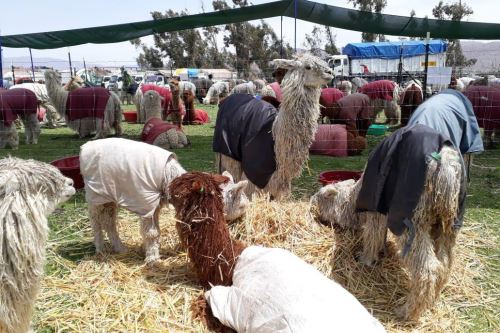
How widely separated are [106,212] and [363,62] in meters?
24.8

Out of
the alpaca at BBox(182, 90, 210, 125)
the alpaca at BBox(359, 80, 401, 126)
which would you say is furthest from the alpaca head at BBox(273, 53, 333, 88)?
the alpaca at BBox(182, 90, 210, 125)

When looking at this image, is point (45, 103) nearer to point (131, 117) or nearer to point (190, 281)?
point (131, 117)

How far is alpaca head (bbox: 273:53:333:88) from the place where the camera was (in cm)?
434

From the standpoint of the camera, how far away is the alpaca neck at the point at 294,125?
440 centimetres

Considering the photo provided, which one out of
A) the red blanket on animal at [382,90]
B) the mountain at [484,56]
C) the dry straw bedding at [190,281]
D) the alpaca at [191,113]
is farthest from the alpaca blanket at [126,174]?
the alpaca at [191,113]

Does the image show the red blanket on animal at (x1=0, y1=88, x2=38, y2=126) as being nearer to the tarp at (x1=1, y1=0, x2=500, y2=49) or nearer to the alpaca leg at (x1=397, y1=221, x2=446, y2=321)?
the tarp at (x1=1, y1=0, x2=500, y2=49)

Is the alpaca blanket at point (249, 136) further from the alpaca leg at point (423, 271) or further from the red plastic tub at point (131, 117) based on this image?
the red plastic tub at point (131, 117)

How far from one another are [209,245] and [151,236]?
702mm

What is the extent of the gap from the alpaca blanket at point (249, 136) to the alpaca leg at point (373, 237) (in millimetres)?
1327

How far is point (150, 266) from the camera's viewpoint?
3.69m

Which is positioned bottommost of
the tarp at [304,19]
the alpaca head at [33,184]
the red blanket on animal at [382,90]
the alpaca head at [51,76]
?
the alpaca head at [33,184]

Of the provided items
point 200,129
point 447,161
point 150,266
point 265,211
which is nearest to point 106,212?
point 150,266

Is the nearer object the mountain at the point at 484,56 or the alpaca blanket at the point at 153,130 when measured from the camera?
the alpaca blanket at the point at 153,130

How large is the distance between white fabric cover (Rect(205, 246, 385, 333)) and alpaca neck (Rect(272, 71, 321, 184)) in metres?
1.62
